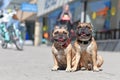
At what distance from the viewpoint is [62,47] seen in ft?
24.9

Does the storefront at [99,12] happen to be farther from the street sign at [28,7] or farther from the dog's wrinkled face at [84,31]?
the dog's wrinkled face at [84,31]

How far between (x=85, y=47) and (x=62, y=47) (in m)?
0.42

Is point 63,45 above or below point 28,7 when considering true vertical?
above

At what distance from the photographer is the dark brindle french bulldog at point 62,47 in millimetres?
7516

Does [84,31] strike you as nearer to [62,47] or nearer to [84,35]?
[84,35]

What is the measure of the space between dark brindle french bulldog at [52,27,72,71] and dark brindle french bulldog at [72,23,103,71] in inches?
5.9

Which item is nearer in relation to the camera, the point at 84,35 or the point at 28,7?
the point at 84,35

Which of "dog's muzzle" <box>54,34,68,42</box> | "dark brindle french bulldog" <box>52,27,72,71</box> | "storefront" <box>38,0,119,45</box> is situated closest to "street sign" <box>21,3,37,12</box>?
"storefront" <box>38,0,119,45</box>

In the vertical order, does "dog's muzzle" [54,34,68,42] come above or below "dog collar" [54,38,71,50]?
above

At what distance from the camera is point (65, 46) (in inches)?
299

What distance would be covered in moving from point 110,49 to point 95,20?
527cm

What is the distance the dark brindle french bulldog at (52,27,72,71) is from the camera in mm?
7516

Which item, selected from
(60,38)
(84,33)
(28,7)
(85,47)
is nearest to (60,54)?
(60,38)

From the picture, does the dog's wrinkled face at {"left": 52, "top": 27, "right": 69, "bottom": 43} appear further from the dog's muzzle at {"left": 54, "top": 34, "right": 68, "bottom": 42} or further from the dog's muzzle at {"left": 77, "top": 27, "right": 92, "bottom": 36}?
the dog's muzzle at {"left": 77, "top": 27, "right": 92, "bottom": 36}
